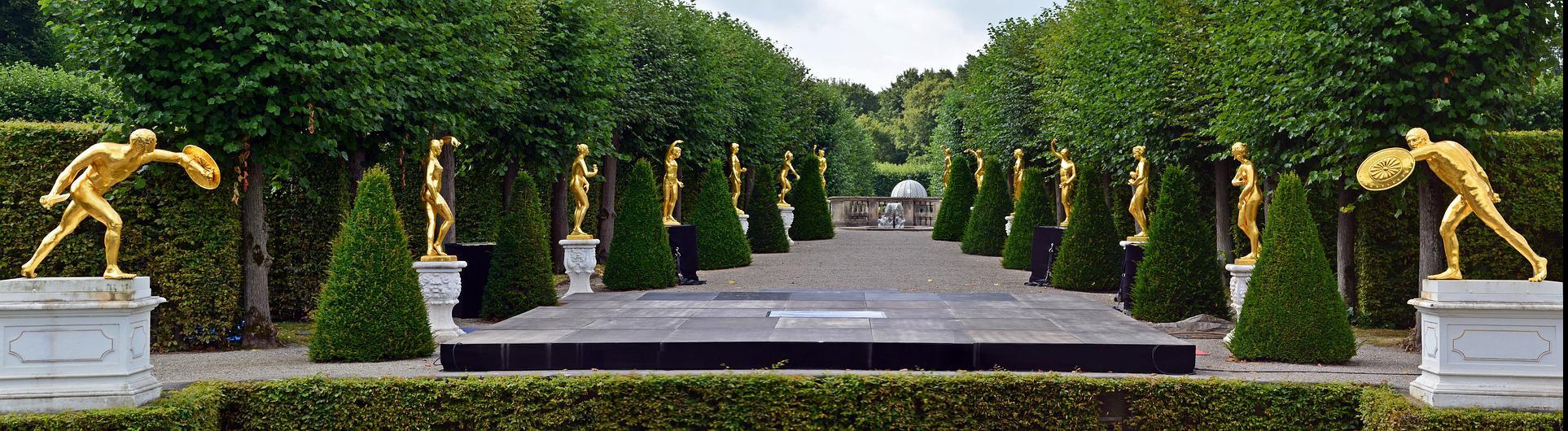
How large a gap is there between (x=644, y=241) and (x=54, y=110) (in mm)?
16450

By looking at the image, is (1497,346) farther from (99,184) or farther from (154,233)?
(154,233)

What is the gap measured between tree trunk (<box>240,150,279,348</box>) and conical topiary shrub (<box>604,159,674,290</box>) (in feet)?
22.0

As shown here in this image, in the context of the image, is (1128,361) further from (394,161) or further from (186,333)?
(394,161)

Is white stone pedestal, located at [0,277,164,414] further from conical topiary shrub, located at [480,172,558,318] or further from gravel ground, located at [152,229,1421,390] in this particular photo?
conical topiary shrub, located at [480,172,558,318]

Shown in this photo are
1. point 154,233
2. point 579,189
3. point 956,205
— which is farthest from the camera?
point 956,205

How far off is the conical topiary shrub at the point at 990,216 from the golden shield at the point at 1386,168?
21.6m

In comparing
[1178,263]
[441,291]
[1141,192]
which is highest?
[1141,192]

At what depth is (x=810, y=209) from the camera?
38.4 meters

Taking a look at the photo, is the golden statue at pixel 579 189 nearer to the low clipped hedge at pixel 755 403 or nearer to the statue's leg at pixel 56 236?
the low clipped hedge at pixel 755 403

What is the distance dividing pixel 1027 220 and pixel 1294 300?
46.1ft

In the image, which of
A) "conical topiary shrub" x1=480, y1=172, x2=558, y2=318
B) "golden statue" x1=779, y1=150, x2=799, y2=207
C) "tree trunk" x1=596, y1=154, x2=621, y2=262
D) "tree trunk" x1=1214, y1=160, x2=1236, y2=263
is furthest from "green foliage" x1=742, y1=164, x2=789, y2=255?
"conical topiary shrub" x1=480, y1=172, x2=558, y2=318

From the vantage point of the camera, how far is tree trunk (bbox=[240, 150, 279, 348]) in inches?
480

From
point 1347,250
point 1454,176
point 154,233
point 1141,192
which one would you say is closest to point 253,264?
point 154,233

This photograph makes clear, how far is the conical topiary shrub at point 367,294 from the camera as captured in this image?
34.8 ft
